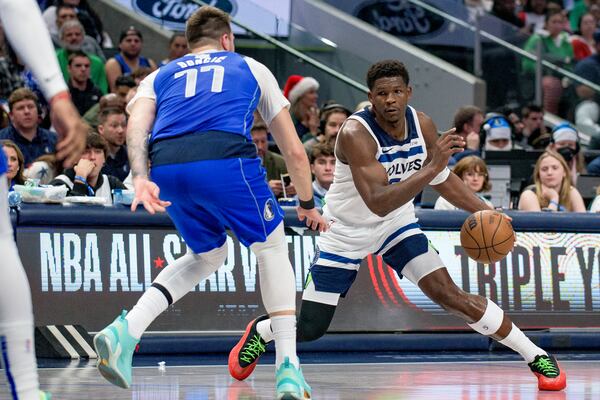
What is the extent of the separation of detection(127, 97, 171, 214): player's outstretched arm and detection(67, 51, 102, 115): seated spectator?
7.00 meters

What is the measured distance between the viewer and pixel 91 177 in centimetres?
1070

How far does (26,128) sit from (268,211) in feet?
19.3

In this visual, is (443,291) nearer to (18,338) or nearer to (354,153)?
(354,153)

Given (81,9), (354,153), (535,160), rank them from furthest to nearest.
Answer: (81,9)
(535,160)
(354,153)

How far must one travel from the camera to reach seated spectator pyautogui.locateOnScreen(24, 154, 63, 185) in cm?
1098

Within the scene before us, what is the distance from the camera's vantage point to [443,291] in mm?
7828

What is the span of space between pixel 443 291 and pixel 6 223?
12.3 ft

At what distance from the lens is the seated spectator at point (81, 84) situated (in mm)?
13609

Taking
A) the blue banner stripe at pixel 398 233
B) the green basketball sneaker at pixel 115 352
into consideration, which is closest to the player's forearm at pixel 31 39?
the green basketball sneaker at pixel 115 352

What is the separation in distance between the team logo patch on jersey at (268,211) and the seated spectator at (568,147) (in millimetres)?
7502

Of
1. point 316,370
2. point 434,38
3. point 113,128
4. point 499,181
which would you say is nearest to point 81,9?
point 113,128

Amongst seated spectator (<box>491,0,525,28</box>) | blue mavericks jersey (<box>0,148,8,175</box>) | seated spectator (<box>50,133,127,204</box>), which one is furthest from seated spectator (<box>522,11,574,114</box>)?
blue mavericks jersey (<box>0,148,8,175</box>)

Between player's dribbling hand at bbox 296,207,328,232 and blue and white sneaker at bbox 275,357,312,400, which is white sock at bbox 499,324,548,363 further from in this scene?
blue and white sneaker at bbox 275,357,312,400

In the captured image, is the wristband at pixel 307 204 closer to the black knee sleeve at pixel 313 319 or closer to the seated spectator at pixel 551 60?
the black knee sleeve at pixel 313 319
